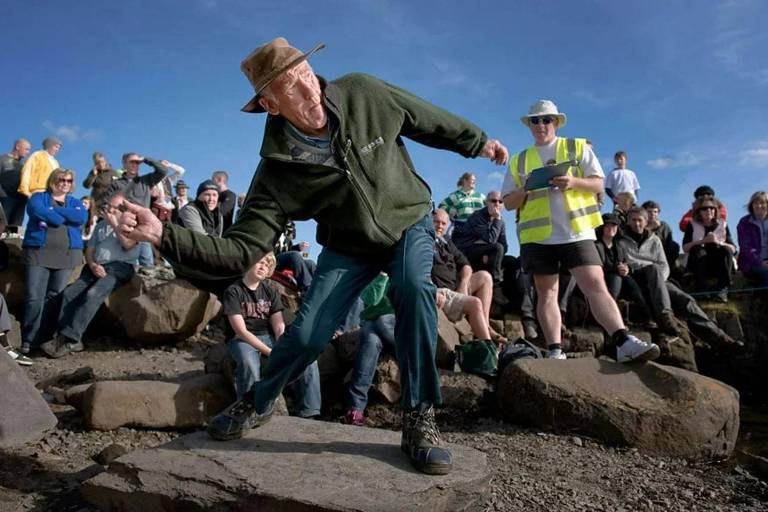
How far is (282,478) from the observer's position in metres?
→ 2.88

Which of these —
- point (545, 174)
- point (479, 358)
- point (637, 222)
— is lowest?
point (479, 358)

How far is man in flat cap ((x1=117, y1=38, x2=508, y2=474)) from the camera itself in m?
2.98

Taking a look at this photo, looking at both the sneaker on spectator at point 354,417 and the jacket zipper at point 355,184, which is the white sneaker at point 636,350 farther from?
the jacket zipper at point 355,184

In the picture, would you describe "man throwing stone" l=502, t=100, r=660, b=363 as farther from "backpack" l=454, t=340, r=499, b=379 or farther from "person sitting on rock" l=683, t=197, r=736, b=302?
"person sitting on rock" l=683, t=197, r=736, b=302

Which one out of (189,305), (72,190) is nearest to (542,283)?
(189,305)

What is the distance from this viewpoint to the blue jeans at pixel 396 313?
3.04 m

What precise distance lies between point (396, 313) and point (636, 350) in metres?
2.74

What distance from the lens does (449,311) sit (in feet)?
22.4

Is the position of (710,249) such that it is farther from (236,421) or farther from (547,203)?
(236,421)

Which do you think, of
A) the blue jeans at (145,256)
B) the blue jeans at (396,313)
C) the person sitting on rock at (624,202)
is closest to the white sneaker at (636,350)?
the blue jeans at (396,313)

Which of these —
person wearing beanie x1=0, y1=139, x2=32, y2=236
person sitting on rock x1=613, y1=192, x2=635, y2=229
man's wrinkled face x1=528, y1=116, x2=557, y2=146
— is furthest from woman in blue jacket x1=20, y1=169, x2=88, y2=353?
person sitting on rock x1=613, y1=192, x2=635, y2=229

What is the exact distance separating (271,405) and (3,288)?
634 cm

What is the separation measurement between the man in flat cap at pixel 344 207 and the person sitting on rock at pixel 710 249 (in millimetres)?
7982

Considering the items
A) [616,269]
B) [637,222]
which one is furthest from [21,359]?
[637,222]
